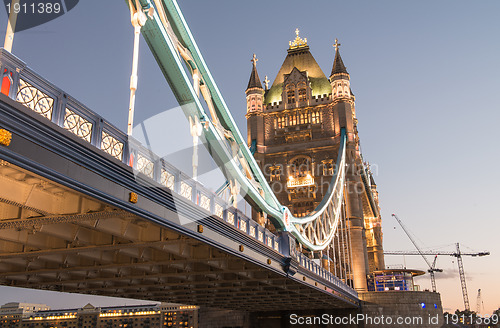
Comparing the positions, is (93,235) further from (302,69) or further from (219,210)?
(302,69)

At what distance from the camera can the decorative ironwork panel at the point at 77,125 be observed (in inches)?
375

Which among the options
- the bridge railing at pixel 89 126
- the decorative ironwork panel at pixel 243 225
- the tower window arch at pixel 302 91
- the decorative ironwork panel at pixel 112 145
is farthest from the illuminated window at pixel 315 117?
the decorative ironwork panel at pixel 112 145

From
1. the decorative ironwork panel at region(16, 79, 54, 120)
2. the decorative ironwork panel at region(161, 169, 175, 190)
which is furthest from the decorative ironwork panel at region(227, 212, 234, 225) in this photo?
the decorative ironwork panel at region(16, 79, 54, 120)

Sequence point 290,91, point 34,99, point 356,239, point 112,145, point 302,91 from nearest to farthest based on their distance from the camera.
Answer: point 34,99
point 112,145
point 356,239
point 302,91
point 290,91

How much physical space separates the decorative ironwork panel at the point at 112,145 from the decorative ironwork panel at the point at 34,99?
162cm

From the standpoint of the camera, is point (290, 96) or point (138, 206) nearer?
point (138, 206)

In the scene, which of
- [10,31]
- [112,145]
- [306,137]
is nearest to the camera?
[10,31]

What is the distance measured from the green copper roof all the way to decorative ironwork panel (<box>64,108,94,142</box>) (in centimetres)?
6156

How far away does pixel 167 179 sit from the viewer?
44.3ft

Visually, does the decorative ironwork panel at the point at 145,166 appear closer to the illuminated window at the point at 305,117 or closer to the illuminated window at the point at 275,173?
the illuminated window at the point at 275,173

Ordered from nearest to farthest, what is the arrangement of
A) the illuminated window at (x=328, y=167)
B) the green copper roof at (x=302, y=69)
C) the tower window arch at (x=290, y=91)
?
the illuminated window at (x=328, y=167), the tower window arch at (x=290, y=91), the green copper roof at (x=302, y=69)

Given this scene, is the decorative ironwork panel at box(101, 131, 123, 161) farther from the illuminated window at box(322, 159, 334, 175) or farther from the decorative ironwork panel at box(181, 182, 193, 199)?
the illuminated window at box(322, 159, 334, 175)

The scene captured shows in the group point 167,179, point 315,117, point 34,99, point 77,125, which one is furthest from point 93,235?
point 315,117

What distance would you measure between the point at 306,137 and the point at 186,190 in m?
52.9
